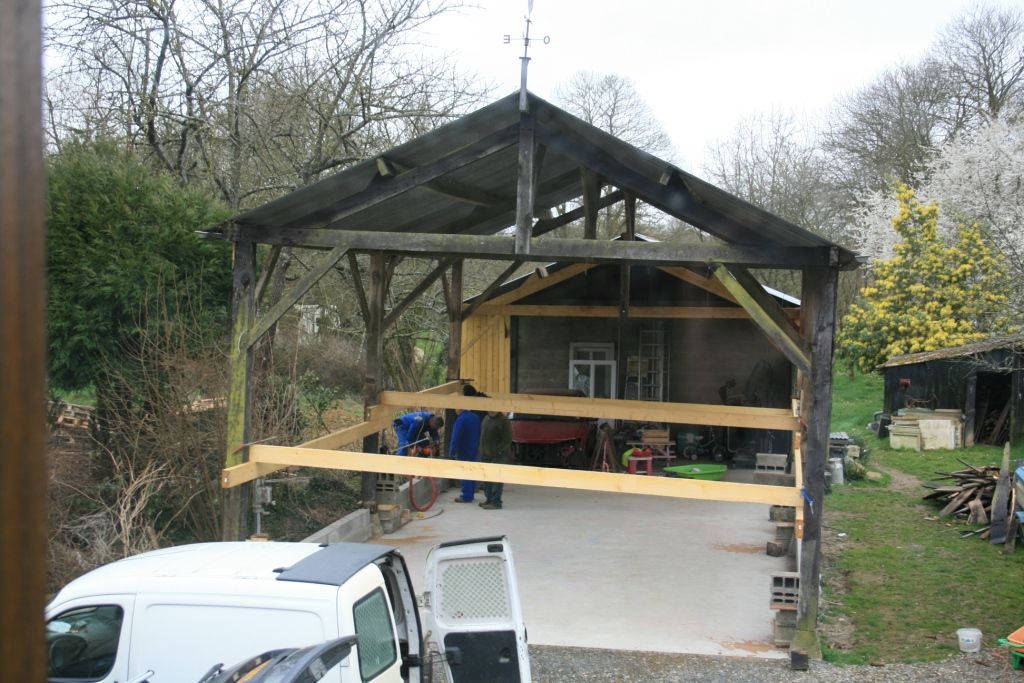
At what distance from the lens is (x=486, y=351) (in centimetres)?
1791

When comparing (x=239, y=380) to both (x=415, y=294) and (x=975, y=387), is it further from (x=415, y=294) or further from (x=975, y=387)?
(x=975, y=387)

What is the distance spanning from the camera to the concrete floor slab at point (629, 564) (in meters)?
8.79

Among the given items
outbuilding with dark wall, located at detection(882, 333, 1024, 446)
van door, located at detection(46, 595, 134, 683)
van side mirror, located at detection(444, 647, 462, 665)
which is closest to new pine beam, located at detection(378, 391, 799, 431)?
van side mirror, located at detection(444, 647, 462, 665)

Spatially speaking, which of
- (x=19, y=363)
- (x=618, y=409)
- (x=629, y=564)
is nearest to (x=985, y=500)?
(x=629, y=564)

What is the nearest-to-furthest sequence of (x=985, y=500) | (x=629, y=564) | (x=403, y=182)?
(x=403, y=182) → (x=629, y=564) → (x=985, y=500)

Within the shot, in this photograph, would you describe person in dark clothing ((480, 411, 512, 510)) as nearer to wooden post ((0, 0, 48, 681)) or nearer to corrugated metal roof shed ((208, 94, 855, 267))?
corrugated metal roof shed ((208, 94, 855, 267))

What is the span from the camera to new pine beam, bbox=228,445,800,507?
807cm

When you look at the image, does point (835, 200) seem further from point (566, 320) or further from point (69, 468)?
point (69, 468)

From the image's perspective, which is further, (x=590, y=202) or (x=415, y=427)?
(x=415, y=427)


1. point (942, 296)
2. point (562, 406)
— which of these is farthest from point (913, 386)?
point (562, 406)

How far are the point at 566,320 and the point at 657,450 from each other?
131 inches

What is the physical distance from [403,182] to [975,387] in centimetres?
1758

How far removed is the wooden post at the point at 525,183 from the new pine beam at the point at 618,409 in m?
3.43

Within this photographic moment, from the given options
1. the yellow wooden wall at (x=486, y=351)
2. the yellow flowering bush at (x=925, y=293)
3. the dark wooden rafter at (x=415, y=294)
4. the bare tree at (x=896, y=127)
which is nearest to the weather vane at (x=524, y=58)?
the dark wooden rafter at (x=415, y=294)
